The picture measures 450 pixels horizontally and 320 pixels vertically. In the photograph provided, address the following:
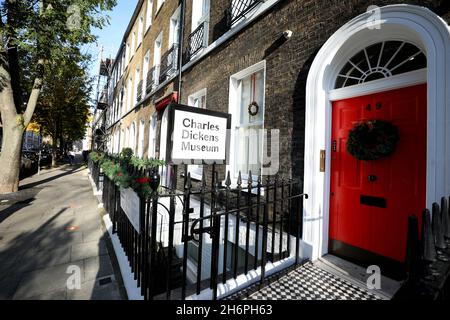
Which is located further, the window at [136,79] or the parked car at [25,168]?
the window at [136,79]

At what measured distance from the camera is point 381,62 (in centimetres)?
318

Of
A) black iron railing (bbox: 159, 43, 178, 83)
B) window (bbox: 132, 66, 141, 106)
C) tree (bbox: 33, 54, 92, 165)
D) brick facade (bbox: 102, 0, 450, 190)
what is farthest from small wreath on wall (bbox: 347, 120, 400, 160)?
tree (bbox: 33, 54, 92, 165)

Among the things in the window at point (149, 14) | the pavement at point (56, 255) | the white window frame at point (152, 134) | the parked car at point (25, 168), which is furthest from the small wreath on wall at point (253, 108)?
the parked car at point (25, 168)

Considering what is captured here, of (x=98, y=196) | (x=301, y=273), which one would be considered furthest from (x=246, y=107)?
(x=98, y=196)

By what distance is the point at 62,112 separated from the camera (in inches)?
849

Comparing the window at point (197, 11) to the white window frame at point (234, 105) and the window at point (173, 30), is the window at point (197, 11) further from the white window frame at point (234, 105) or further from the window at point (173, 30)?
the white window frame at point (234, 105)

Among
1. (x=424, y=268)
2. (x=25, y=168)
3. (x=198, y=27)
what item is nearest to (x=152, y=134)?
(x=198, y=27)

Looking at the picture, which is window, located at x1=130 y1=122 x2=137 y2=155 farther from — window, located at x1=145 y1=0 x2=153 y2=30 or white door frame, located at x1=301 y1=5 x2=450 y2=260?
white door frame, located at x1=301 y1=5 x2=450 y2=260

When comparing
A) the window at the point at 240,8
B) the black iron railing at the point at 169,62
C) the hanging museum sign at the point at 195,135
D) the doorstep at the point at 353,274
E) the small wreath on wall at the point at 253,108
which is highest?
the black iron railing at the point at 169,62

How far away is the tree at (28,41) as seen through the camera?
7844 mm

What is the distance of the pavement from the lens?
291 cm

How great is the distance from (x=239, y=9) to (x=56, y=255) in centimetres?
633

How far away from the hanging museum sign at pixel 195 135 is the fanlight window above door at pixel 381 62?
2.05 m
